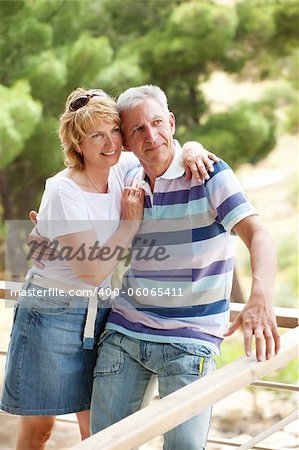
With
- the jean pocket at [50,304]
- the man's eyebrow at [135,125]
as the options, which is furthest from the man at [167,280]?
the jean pocket at [50,304]

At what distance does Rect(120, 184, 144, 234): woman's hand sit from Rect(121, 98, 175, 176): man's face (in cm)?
6

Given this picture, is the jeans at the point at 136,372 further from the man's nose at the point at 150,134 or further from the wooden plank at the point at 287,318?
the man's nose at the point at 150,134

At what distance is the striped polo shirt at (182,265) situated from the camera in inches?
68.9

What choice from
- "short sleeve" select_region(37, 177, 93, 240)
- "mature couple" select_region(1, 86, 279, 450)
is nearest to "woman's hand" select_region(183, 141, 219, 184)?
"mature couple" select_region(1, 86, 279, 450)

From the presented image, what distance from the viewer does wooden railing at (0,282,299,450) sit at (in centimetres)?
121

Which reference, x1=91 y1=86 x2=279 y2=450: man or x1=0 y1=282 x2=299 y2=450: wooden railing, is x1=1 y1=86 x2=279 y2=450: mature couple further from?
x1=0 y1=282 x2=299 y2=450: wooden railing

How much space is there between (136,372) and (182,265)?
0.80 ft

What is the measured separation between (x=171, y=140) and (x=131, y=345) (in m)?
0.44

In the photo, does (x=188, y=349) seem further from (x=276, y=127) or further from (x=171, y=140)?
(x=276, y=127)

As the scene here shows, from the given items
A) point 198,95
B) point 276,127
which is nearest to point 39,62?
point 198,95

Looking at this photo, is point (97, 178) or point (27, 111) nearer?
point (97, 178)

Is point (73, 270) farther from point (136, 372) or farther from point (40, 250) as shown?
point (136, 372)

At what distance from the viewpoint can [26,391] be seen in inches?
73.0

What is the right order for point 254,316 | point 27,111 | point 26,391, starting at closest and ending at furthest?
1. point 254,316
2. point 26,391
3. point 27,111
